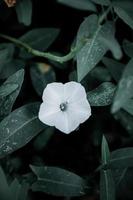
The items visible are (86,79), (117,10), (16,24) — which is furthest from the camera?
(16,24)

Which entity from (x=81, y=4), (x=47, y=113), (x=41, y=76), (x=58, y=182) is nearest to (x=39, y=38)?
(x=41, y=76)

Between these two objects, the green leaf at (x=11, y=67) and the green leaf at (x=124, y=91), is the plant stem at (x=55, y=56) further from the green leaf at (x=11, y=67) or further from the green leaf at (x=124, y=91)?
the green leaf at (x=124, y=91)

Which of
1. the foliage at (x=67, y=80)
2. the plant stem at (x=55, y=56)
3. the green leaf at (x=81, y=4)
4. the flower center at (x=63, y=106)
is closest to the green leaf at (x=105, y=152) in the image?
the foliage at (x=67, y=80)

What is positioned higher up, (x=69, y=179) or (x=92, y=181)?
(x=69, y=179)

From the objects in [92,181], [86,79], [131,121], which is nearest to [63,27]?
[86,79]

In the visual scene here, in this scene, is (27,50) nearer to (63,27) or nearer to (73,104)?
(63,27)

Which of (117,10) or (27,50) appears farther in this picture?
(27,50)

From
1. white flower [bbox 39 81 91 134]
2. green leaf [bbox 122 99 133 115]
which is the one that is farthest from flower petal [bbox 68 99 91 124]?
green leaf [bbox 122 99 133 115]
